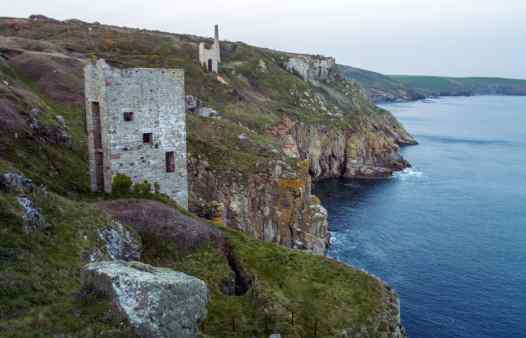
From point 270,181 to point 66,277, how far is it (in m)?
40.9

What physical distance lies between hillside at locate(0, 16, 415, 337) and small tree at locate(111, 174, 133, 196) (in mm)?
1025

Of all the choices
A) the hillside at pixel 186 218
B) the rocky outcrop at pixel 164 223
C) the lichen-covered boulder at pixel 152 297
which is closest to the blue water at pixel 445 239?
the hillside at pixel 186 218

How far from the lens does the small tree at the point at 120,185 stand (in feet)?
105

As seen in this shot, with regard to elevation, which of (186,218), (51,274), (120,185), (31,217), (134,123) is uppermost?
(134,123)

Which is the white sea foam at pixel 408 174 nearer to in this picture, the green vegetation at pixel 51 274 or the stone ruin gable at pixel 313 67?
the stone ruin gable at pixel 313 67

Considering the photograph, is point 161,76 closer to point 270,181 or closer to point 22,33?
point 270,181

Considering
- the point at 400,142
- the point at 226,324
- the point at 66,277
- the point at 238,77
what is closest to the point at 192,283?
the point at 66,277

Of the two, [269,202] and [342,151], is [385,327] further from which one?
[342,151]

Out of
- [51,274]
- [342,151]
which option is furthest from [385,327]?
[342,151]

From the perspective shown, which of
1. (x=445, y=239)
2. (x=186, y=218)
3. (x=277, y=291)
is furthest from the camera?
(x=445, y=239)

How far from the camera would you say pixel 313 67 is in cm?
15025

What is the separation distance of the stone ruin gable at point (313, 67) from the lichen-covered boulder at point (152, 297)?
130723 millimetres

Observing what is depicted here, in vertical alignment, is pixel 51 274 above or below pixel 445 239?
above

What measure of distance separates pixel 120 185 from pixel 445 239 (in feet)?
157
